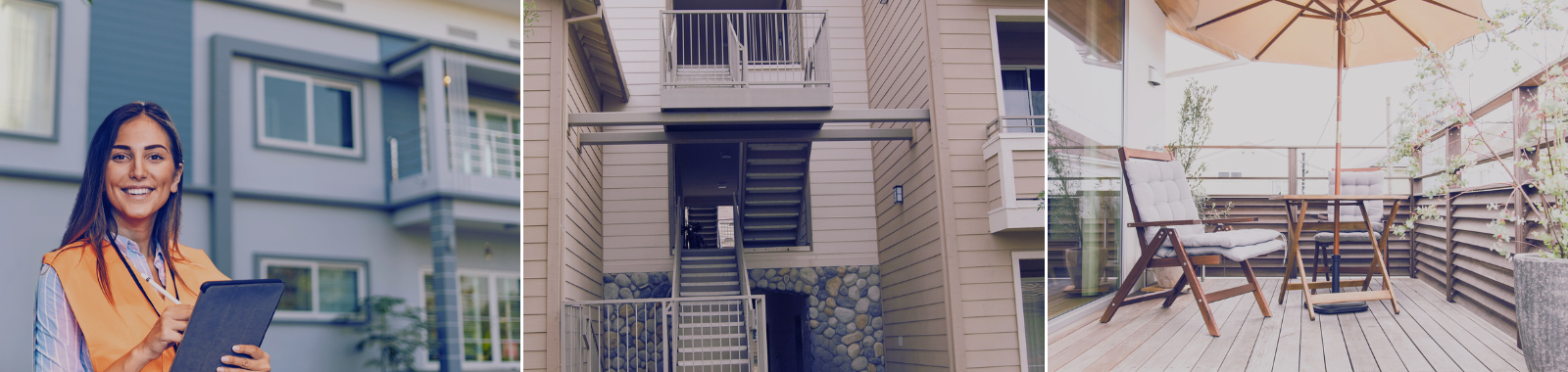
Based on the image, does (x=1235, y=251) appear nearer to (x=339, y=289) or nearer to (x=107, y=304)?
(x=339, y=289)

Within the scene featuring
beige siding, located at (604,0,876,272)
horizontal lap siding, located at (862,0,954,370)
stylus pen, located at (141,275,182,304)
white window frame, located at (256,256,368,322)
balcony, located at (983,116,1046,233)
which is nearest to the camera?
stylus pen, located at (141,275,182,304)

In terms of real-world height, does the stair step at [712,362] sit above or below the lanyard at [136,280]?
below

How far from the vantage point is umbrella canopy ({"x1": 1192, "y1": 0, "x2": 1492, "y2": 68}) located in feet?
10.8

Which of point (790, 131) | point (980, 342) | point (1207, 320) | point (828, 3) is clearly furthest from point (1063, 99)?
point (828, 3)

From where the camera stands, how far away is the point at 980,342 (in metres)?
4.79

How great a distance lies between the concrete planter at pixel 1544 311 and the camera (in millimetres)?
2270

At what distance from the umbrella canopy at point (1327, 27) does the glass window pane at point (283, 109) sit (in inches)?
165

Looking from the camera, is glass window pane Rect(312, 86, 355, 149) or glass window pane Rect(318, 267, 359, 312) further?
glass window pane Rect(312, 86, 355, 149)

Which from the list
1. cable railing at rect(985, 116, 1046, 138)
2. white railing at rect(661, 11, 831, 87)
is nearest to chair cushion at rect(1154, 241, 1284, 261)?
cable railing at rect(985, 116, 1046, 138)

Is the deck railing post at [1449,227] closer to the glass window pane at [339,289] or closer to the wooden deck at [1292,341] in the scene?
the wooden deck at [1292,341]

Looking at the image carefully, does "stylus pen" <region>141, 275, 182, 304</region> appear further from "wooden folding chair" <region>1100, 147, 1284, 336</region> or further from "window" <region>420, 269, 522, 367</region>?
"wooden folding chair" <region>1100, 147, 1284, 336</region>

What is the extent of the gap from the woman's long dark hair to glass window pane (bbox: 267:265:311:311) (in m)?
0.32

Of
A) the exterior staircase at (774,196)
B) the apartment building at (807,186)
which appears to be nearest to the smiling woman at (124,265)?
the apartment building at (807,186)

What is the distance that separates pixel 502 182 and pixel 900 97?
351 cm
